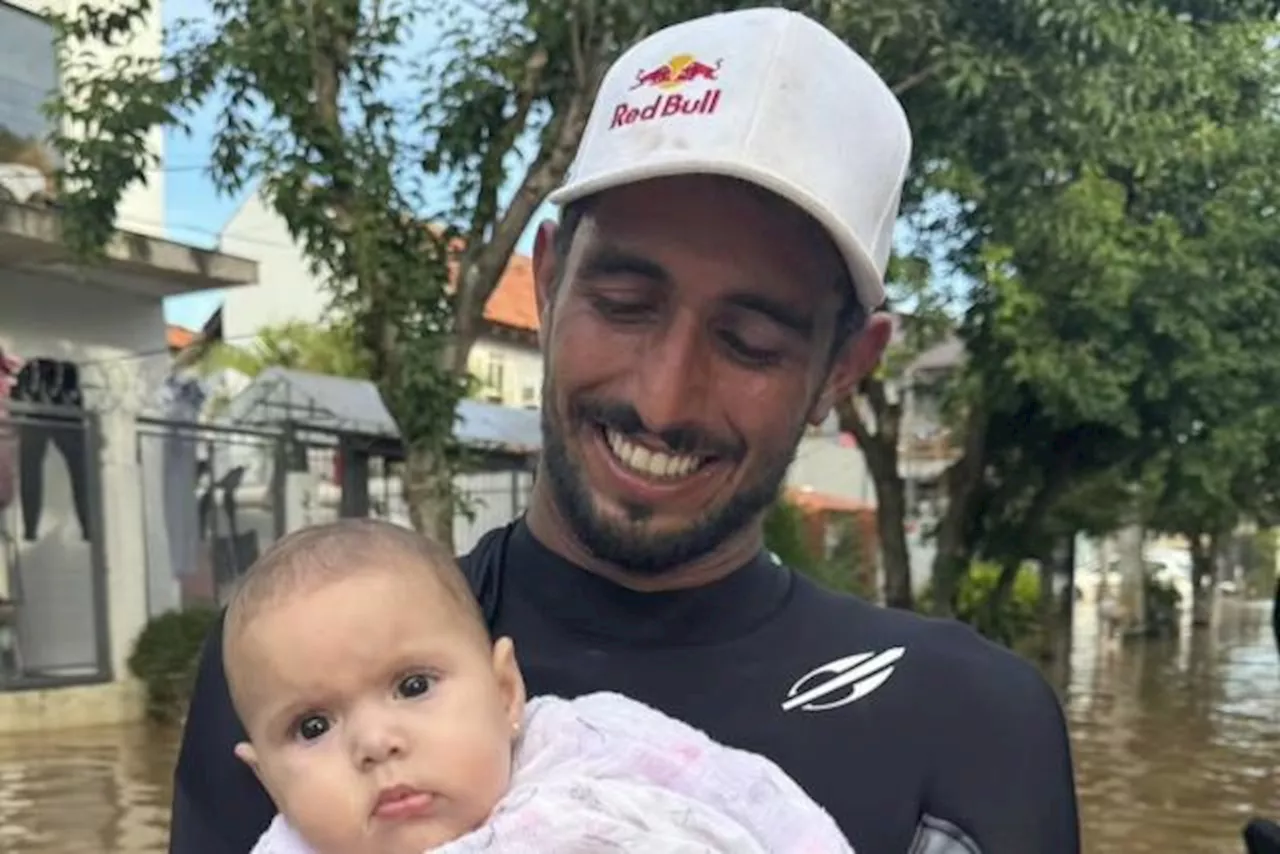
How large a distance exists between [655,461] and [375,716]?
0.42 m

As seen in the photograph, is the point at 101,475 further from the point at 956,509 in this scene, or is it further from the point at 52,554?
the point at 956,509

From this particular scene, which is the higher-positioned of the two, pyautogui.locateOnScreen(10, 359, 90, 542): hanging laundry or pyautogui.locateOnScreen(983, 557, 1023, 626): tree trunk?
pyautogui.locateOnScreen(10, 359, 90, 542): hanging laundry

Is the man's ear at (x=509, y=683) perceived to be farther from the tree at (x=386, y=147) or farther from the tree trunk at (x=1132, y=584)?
the tree trunk at (x=1132, y=584)

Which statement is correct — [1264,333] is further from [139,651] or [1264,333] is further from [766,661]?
[766,661]

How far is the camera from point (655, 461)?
196 cm

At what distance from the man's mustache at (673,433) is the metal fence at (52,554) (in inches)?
489

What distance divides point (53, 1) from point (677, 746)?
13.9m

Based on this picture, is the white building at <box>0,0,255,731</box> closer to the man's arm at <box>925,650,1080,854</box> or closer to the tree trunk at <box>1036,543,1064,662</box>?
the man's arm at <box>925,650,1080,854</box>

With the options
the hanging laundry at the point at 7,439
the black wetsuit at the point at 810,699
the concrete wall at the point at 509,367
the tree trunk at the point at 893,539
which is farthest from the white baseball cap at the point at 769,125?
the concrete wall at the point at 509,367

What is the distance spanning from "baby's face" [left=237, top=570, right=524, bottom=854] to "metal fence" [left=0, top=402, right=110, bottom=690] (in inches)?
492

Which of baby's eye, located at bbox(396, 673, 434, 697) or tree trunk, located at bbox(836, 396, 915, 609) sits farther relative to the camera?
tree trunk, located at bbox(836, 396, 915, 609)

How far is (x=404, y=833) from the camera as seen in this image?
1713mm

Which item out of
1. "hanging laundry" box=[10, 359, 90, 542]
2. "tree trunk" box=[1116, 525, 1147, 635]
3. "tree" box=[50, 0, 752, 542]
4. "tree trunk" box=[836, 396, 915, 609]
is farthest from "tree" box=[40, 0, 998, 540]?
"tree trunk" box=[1116, 525, 1147, 635]

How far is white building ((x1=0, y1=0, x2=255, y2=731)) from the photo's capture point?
13945 mm
